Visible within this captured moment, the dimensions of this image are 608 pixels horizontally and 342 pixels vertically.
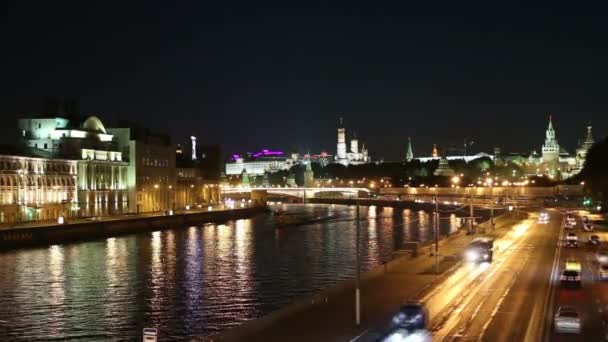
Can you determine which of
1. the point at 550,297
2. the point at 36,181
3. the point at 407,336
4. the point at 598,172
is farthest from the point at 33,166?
the point at 407,336

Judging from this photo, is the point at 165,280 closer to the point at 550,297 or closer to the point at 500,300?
the point at 500,300

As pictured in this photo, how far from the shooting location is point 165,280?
151ft

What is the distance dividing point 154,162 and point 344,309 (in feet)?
275

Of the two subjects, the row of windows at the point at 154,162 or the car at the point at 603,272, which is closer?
the car at the point at 603,272

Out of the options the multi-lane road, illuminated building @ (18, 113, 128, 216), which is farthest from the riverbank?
the multi-lane road

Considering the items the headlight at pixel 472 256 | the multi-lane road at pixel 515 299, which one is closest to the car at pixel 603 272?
the multi-lane road at pixel 515 299

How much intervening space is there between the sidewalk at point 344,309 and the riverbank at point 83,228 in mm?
33638

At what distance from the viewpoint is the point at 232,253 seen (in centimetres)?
6184

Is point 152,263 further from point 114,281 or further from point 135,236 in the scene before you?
point 135,236

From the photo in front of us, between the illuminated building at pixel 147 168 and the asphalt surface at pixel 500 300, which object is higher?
the illuminated building at pixel 147 168

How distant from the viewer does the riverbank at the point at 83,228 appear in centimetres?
6281

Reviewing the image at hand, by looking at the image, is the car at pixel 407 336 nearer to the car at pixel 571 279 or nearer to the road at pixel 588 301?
the road at pixel 588 301

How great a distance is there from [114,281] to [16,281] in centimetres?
528

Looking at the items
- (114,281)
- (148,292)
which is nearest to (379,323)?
(148,292)
